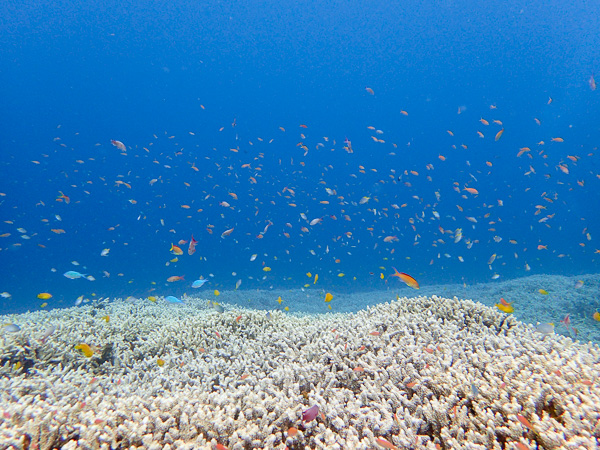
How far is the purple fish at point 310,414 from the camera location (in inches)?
89.5

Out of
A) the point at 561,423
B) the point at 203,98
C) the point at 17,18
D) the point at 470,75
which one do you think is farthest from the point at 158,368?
the point at 470,75

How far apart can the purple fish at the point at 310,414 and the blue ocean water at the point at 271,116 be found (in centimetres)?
2514

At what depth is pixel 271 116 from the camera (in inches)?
2377

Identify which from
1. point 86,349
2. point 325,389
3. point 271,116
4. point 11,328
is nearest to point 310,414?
point 325,389

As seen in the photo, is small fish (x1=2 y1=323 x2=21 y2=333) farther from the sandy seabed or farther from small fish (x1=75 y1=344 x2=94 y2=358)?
small fish (x1=75 y1=344 x2=94 y2=358)

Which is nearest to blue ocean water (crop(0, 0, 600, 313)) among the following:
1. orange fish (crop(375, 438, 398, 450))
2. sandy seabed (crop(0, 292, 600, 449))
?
sandy seabed (crop(0, 292, 600, 449))

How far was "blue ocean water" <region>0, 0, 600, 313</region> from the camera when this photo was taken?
1577 inches

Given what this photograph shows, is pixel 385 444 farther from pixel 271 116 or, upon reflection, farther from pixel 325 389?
pixel 271 116

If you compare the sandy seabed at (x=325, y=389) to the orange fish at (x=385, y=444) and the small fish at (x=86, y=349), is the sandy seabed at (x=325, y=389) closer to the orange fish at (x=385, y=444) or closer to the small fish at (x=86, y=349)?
the orange fish at (x=385, y=444)

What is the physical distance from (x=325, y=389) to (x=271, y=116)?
63824mm

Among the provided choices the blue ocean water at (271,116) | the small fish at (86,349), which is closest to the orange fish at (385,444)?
the small fish at (86,349)

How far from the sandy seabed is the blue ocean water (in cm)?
2354

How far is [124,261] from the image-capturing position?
61625 mm

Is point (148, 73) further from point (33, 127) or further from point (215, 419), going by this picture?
point (215, 419)
